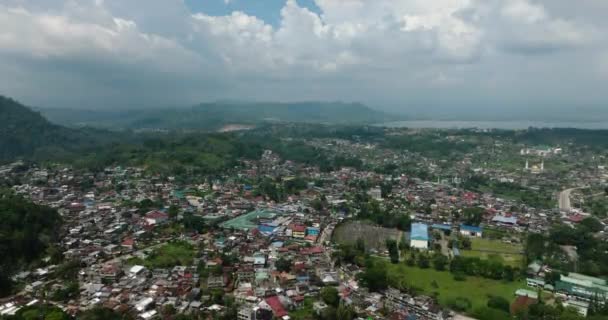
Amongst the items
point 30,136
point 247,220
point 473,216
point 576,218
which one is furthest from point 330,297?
point 30,136

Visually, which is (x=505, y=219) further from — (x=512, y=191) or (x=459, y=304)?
(x=459, y=304)

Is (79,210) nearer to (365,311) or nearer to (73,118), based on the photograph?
(365,311)

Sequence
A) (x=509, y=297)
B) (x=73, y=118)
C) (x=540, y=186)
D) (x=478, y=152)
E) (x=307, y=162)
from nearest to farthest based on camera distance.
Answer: (x=509, y=297), (x=540, y=186), (x=307, y=162), (x=478, y=152), (x=73, y=118)

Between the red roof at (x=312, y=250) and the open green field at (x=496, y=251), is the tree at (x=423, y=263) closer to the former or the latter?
the open green field at (x=496, y=251)

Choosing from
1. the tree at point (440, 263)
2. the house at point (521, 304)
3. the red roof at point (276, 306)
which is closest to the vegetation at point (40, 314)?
the red roof at point (276, 306)

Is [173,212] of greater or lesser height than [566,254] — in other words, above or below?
above

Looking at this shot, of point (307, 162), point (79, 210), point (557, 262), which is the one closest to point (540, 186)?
point (557, 262)
